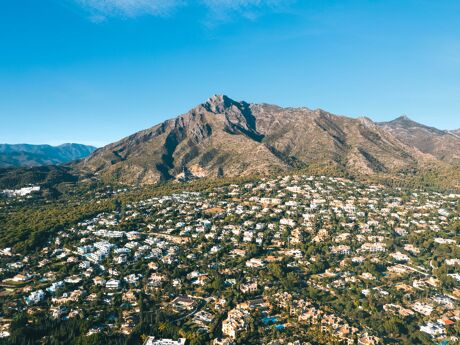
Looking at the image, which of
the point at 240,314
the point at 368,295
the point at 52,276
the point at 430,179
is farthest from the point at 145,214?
the point at 430,179

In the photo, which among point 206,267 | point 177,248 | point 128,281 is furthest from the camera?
point 177,248

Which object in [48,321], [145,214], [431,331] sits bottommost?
[431,331]

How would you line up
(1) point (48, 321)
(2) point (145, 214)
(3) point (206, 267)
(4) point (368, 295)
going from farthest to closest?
(2) point (145, 214), (3) point (206, 267), (4) point (368, 295), (1) point (48, 321)

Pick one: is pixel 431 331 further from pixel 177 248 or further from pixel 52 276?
pixel 52 276

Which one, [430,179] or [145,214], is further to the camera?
[430,179]

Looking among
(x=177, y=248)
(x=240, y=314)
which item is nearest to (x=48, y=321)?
(x=240, y=314)

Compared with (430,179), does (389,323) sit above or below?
below

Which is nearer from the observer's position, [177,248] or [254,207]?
[177,248]

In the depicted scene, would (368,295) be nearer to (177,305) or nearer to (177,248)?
(177,305)

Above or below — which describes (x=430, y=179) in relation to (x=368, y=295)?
above
